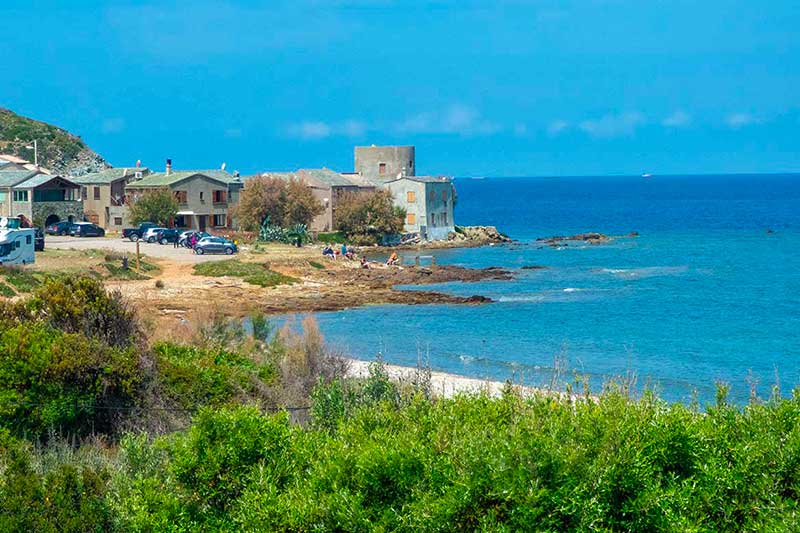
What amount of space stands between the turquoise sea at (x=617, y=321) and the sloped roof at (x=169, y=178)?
62.6 ft

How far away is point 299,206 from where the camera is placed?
78.4m

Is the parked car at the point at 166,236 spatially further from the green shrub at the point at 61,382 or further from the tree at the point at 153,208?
the green shrub at the point at 61,382

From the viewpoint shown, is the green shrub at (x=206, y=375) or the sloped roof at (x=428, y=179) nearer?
the green shrub at (x=206, y=375)

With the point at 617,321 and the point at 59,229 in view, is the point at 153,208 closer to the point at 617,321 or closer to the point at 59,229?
the point at 59,229

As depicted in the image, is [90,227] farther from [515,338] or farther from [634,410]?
[634,410]

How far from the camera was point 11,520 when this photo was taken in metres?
11.9

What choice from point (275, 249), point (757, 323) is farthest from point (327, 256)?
point (757, 323)

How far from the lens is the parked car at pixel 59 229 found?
71688mm

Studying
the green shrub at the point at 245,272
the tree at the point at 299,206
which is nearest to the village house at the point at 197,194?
the tree at the point at 299,206

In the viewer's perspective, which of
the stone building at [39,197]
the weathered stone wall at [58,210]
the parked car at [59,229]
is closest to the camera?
the parked car at [59,229]

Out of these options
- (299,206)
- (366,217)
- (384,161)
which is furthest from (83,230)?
(384,161)

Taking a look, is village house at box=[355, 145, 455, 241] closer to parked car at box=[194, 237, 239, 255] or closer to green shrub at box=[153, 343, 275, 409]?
parked car at box=[194, 237, 239, 255]

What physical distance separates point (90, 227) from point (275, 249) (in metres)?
13.5

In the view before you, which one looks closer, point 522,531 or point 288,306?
point 522,531
